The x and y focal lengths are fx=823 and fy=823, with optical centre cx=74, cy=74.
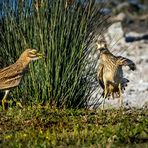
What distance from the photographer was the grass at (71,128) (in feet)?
33.0

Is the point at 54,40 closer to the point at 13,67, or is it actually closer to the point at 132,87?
the point at 13,67

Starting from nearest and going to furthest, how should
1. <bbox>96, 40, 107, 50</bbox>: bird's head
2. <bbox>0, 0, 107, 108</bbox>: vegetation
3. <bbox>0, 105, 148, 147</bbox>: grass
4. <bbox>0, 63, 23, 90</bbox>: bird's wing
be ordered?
<bbox>0, 105, 148, 147</bbox>: grass < <bbox>0, 63, 23, 90</bbox>: bird's wing < <bbox>0, 0, 107, 108</bbox>: vegetation < <bbox>96, 40, 107, 50</bbox>: bird's head

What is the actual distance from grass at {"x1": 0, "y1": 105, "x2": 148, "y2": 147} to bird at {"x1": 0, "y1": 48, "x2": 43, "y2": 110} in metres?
0.35

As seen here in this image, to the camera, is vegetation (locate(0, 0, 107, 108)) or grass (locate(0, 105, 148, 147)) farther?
vegetation (locate(0, 0, 107, 108))

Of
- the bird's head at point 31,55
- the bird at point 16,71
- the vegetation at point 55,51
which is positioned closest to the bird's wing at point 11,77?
the bird at point 16,71

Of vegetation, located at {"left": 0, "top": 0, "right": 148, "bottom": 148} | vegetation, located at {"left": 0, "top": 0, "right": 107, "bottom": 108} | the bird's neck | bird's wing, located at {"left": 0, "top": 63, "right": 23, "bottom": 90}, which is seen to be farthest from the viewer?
vegetation, located at {"left": 0, "top": 0, "right": 107, "bottom": 108}

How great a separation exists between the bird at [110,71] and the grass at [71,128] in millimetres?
863

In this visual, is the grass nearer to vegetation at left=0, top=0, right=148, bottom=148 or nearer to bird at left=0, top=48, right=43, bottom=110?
vegetation at left=0, top=0, right=148, bottom=148

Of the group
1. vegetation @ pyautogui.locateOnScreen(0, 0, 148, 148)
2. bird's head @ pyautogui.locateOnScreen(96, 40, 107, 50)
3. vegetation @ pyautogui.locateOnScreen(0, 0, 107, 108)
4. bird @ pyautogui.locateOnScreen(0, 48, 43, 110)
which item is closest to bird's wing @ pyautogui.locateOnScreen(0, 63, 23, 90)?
bird @ pyautogui.locateOnScreen(0, 48, 43, 110)

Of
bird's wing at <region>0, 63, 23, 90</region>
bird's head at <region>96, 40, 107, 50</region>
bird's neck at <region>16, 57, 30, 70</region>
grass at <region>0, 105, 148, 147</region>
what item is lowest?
grass at <region>0, 105, 148, 147</region>

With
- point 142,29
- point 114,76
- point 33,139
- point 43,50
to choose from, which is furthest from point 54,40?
point 142,29

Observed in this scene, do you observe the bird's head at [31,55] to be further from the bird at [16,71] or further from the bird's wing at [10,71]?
the bird's wing at [10,71]

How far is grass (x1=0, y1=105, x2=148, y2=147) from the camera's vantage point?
10047mm

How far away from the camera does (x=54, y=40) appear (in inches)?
495
